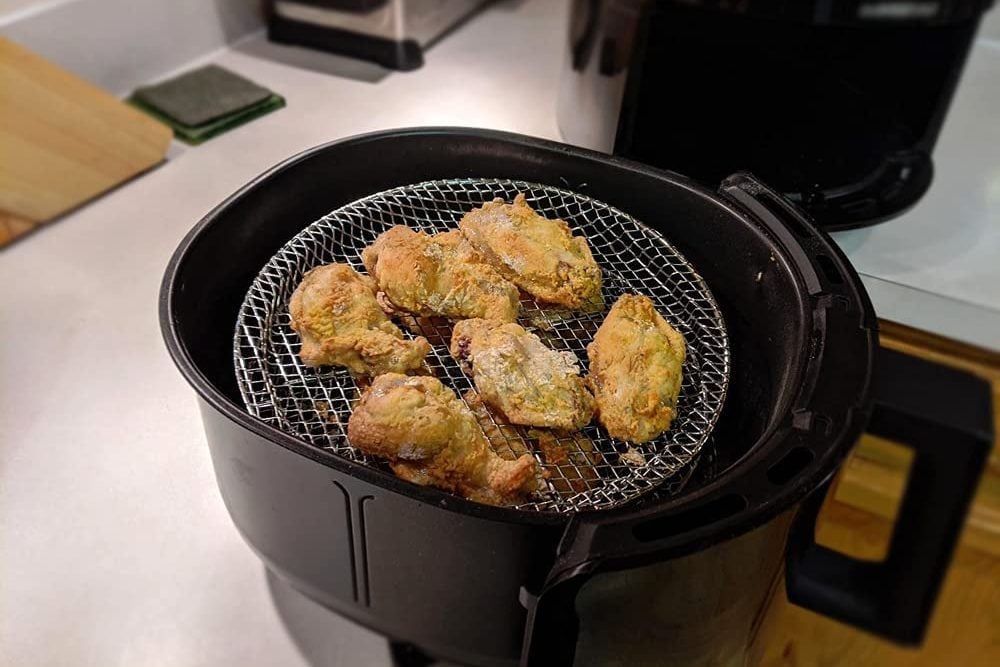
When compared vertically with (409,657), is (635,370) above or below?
above

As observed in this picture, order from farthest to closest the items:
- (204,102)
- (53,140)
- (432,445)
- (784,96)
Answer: (204,102) → (53,140) → (784,96) → (432,445)

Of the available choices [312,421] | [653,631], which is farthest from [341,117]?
[653,631]

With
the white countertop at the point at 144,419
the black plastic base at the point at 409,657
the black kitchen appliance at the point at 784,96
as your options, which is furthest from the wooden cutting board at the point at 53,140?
the black plastic base at the point at 409,657

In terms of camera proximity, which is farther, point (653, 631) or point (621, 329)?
point (621, 329)

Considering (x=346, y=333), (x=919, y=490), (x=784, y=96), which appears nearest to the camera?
(x=919, y=490)

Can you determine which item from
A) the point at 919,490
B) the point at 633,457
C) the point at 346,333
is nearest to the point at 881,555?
the point at 633,457

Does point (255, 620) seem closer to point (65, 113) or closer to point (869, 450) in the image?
point (869, 450)

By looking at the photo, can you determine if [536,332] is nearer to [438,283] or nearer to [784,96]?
[438,283]
